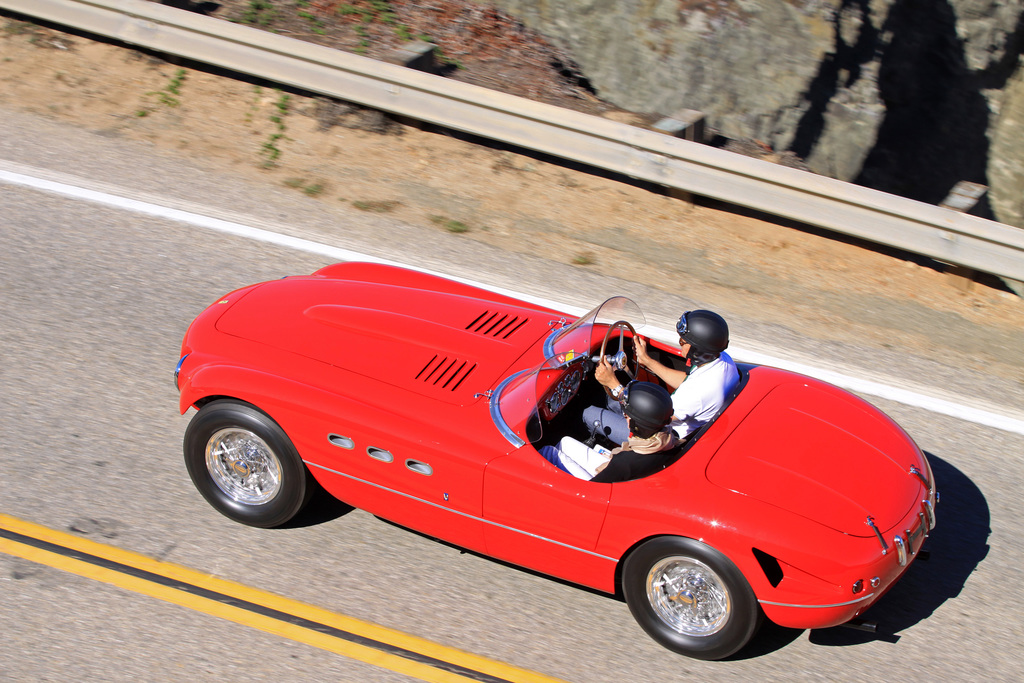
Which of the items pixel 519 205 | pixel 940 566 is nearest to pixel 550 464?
pixel 940 566

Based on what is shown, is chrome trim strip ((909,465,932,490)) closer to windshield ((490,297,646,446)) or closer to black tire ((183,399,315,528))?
windshield ((490,297,646,446))

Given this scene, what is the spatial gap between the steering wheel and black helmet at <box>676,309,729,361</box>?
45cm

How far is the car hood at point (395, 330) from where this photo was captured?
4.93 m

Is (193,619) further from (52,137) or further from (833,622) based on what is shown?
(52,137)

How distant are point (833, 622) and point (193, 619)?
2.99 m

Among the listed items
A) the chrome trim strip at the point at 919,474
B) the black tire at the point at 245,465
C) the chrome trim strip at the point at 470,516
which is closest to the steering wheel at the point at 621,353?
the chrome trim strip at the point at 470,516

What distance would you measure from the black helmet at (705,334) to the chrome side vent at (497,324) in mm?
1031

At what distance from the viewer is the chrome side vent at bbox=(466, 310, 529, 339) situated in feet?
→ 17.6

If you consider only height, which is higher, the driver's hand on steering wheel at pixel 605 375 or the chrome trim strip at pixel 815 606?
the driver's hand on steering wheel at pixel 605 375

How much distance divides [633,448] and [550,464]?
17.0 inches

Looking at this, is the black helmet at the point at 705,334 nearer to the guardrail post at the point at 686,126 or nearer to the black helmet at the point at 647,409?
the black helmet at the point at 647,409

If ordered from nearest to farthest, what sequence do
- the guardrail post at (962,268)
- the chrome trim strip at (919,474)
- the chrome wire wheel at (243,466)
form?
the chrome trim strip at (919,474) < the chrome wire wheel at (243,466) < the guardrail post at (962,268)

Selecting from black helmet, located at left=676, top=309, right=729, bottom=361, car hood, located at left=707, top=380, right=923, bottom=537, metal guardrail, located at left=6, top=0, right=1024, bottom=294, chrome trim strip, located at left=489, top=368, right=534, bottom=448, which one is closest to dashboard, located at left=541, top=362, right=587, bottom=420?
chrome trim strip, located at left=489, top=368, right=534, bottom=448

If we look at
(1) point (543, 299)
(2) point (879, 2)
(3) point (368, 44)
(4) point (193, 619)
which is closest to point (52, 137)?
(3) point (368, 44)
